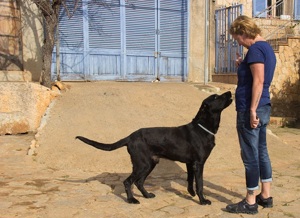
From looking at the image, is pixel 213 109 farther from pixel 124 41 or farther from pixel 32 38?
pixel 32 38

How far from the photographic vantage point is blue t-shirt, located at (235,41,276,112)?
2900mm

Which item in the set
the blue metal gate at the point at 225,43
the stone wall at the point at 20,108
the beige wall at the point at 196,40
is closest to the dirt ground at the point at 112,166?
the stone wall at the point at 20,108

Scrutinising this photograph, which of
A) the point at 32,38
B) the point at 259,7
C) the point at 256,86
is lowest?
the point at 256,86

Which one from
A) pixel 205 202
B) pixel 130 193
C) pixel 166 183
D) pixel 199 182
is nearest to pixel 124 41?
pixel 166 183

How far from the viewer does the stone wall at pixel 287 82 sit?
10.1 meters

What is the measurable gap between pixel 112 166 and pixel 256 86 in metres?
2.79

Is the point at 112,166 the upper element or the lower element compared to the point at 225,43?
lower

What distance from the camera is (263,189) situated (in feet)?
10.9

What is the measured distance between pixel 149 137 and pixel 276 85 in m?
8.10

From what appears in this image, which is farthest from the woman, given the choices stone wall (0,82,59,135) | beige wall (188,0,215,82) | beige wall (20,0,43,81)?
beige wall (188,0,215,82)

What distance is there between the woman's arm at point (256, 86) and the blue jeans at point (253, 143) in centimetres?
10

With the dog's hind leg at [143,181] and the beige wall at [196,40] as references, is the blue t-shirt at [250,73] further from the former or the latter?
the beige wall at [196,40]

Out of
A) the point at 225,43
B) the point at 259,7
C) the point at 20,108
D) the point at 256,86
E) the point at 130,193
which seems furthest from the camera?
the point at 259,7

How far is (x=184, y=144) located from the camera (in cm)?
349
